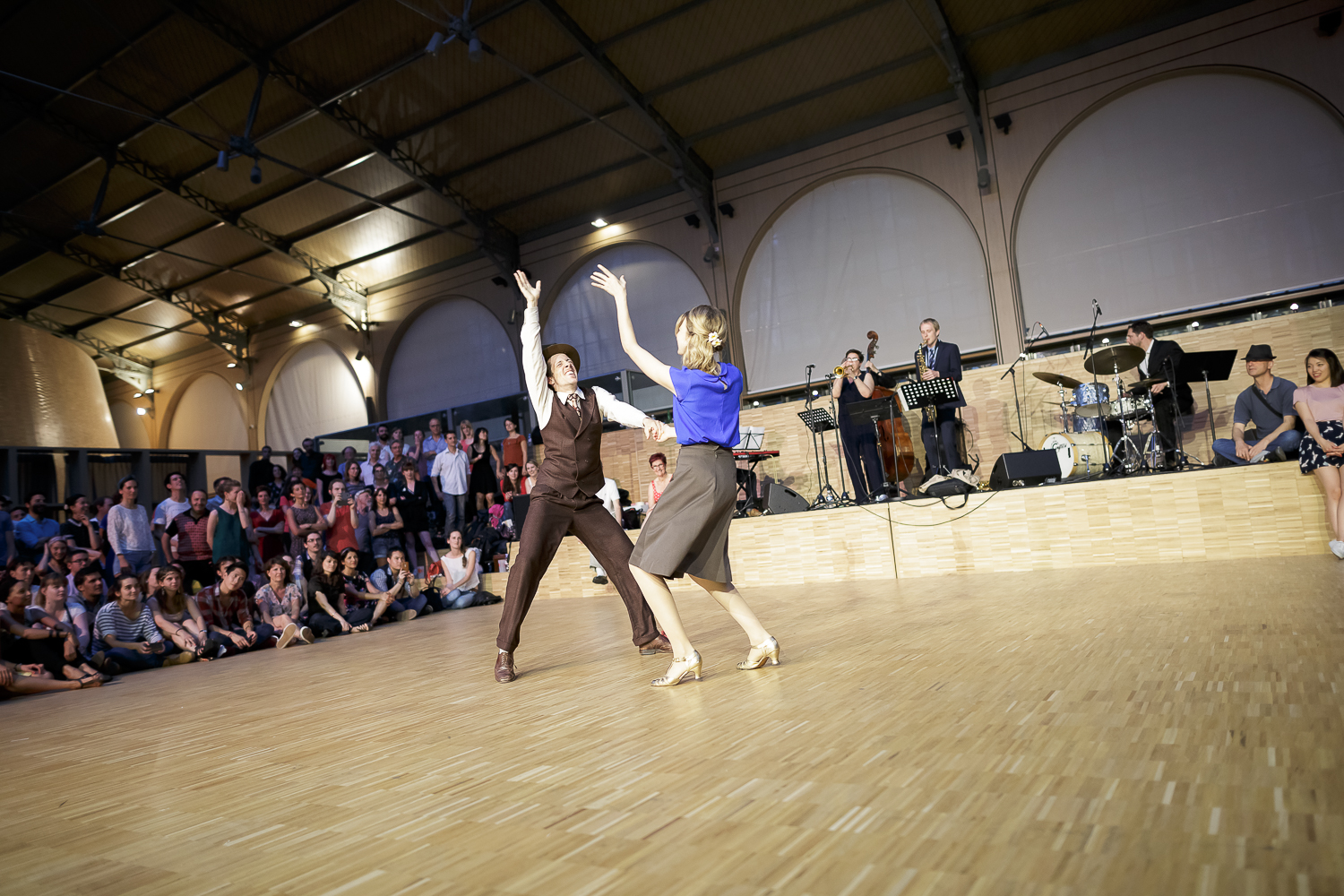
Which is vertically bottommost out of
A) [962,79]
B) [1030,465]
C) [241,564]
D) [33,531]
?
[241,564]

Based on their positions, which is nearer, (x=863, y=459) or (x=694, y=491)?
(x=694, y=491)

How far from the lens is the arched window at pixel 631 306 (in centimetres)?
1452

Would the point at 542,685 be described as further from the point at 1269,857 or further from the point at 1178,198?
the point at 1178,198

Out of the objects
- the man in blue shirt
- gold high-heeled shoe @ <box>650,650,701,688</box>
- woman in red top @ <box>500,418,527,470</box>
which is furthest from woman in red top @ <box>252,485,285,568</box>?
gold high-heeled shoe @ <box>650,650,701,688</box>

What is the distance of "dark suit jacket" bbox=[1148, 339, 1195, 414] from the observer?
685 centimetres

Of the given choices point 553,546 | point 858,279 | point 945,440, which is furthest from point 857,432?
point 858,279

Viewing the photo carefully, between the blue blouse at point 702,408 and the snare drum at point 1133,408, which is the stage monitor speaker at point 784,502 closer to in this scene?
the snare drum at point 1133,408

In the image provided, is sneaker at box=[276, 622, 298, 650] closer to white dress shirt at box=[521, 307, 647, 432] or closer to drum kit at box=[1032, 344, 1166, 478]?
white dress shirt at box=[521, 307, 647, 432]

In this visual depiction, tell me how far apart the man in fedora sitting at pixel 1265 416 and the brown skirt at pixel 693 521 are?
5.22 m

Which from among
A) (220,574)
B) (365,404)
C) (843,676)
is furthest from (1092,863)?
(365,404)

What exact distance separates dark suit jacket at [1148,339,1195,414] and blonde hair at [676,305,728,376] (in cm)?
547

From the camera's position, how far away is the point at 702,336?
2943 mm

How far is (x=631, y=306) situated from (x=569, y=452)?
454 inches

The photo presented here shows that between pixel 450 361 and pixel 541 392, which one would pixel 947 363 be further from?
pixel 450 361
